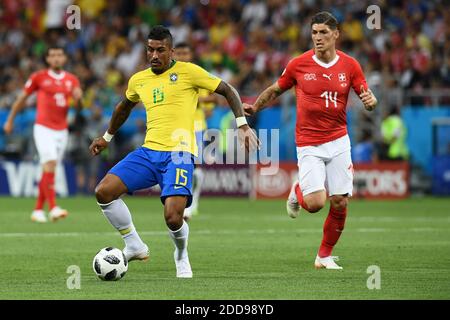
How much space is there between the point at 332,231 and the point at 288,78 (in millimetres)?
1715

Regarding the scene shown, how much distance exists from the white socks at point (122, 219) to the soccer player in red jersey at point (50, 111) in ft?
24.8

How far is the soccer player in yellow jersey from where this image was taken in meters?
10.6

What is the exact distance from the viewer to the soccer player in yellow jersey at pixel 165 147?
1059 cm

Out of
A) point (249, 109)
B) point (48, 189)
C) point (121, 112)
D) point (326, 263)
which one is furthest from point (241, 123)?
point (48, 189)

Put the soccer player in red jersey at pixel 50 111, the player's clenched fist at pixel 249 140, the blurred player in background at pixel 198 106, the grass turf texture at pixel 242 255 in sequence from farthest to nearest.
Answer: the soccer player in red jersey at pixel 50 111 → the blurred player in background at pixel 198 106 → the player's clenched fist at pixel 249 140 → the grass turf texture at pixel 242 255

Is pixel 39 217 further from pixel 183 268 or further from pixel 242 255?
pixel 183 268

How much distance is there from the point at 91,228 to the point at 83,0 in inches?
655

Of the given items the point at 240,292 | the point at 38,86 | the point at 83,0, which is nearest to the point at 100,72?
the point at 83,0

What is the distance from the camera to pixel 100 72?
3033cm

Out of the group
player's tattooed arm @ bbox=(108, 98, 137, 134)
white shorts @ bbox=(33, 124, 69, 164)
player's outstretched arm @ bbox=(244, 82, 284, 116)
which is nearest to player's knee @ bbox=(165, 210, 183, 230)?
player's tattooed arm @ bbox=(108, 98, 137, 134)

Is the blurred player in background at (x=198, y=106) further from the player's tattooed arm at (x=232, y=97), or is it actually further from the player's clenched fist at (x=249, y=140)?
the player's clenched fist at (x=249, y=140)

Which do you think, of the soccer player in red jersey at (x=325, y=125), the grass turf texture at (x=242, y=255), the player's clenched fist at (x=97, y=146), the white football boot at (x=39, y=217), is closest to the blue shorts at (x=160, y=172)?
the player's clenched fist at (x=97, y=146)

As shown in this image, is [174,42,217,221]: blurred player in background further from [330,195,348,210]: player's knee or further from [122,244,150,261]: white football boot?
[122,244,150,261]: white football boot
